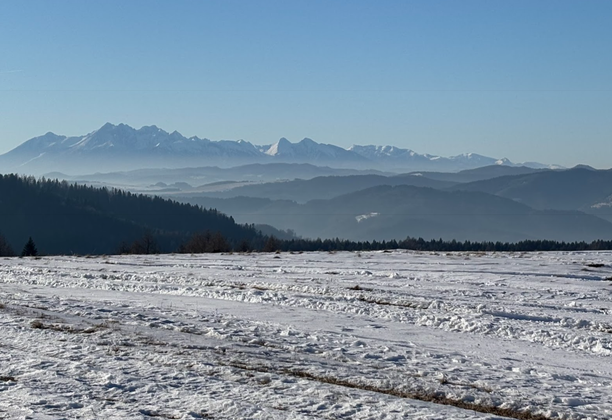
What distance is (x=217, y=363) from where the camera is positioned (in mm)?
12742

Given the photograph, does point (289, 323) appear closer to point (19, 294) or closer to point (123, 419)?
point (123, 419)

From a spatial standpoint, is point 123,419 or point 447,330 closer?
point 123,419

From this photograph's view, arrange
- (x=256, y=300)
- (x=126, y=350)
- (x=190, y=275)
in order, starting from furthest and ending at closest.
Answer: (x=190, y=275) → (x=256, y=300) → (x=126, y=350)

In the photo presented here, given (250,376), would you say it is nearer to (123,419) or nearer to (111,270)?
(123,419)

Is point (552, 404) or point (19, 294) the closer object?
point (552, 404)

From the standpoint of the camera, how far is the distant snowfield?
10.4 meters

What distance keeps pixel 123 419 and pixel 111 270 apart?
917 inches

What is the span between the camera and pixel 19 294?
22297 millimetres

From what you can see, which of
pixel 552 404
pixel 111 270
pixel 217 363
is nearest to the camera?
pixel 552 404

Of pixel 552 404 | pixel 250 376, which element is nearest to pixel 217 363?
pixel 250 376

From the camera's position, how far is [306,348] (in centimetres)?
1413

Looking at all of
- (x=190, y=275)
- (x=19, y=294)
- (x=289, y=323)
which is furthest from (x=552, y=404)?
(x=190, y=275)

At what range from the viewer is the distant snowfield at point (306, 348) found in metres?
10.4

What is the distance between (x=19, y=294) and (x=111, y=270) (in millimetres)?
9567
